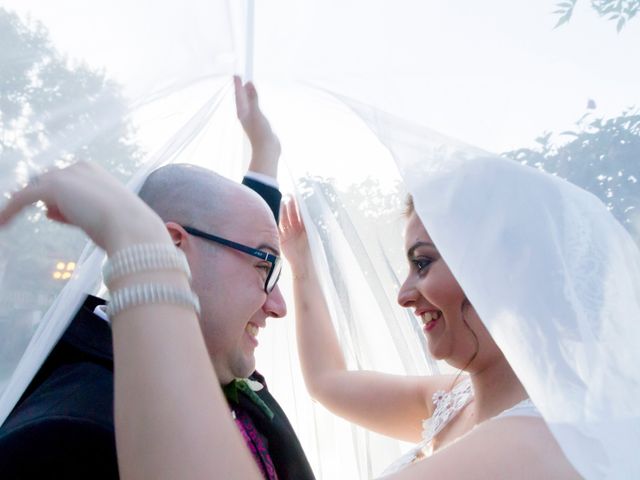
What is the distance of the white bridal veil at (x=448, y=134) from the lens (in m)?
1.29

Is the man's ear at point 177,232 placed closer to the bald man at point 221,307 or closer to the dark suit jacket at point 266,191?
the bald man at point 221,307

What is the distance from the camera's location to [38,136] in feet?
4.42

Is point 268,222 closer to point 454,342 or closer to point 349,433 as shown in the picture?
point 454,342

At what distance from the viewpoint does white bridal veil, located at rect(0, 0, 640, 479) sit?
4.22 feet

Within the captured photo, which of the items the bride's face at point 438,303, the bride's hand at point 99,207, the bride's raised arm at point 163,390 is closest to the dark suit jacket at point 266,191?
A: the bride's face at point 438,303

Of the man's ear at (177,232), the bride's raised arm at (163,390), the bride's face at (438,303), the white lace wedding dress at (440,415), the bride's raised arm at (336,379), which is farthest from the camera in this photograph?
the bride's raised arm at (336,379)

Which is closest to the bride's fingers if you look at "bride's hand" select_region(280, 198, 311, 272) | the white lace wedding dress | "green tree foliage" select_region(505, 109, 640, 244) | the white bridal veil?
"bride's hand" select_region(280, 198, 311, 272)

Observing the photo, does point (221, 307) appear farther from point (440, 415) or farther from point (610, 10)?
point (610, 10)

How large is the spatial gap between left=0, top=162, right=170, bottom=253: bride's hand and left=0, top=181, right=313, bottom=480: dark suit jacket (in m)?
0.40

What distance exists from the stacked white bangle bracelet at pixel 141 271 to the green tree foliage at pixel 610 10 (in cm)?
107

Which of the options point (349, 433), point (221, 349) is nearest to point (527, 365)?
point (221, 349)

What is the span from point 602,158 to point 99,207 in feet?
3.68

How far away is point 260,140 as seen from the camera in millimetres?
2248

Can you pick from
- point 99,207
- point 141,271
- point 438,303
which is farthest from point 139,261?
point 438,303
